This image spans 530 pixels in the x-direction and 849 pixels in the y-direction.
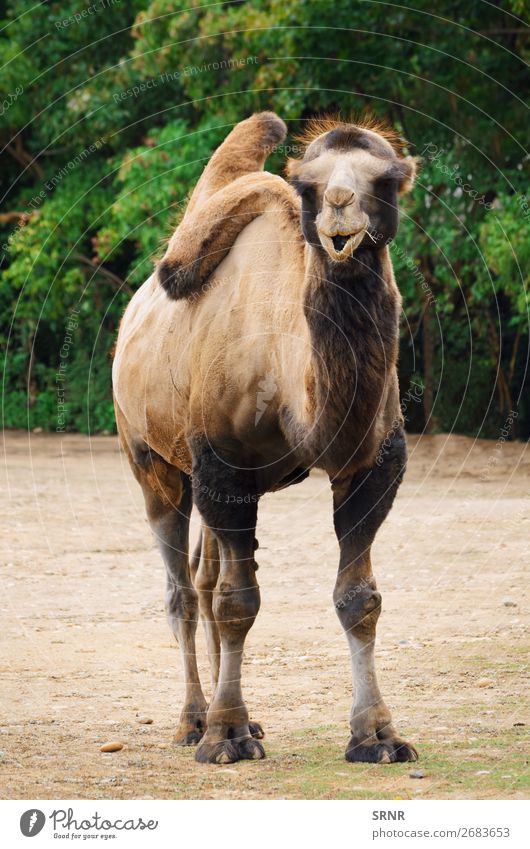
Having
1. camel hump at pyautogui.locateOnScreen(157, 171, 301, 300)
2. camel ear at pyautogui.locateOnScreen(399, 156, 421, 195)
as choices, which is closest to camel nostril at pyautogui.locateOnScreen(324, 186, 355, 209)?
camel ear at pyautogui.locateOnScreen(399, 156, 421, 195)

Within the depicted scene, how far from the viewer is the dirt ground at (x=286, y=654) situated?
5617mm

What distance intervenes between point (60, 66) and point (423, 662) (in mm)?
16643

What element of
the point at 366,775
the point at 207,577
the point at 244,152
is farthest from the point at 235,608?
the point at 244,152

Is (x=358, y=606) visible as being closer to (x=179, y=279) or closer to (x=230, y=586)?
(x=230, y=586)

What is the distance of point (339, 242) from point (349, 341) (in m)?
0.40

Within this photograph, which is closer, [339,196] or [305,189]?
[339,196]

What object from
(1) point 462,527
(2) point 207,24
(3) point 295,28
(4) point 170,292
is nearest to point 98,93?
(2) point 207,24

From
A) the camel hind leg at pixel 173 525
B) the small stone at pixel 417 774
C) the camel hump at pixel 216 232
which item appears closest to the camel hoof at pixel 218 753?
the small stone at pixel 417 774

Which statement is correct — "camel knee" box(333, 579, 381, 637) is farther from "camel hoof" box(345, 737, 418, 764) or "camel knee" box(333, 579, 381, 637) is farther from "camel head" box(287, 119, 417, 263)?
"camel head" box(287, 119, 417, 263)

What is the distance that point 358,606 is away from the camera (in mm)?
5887

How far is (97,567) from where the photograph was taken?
11.9 metres

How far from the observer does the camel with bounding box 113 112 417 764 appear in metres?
5.09

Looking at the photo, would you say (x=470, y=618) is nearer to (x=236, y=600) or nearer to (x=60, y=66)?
(x=236, y=600)

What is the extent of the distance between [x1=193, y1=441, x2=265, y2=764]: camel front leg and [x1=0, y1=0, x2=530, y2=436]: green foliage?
7563mm
